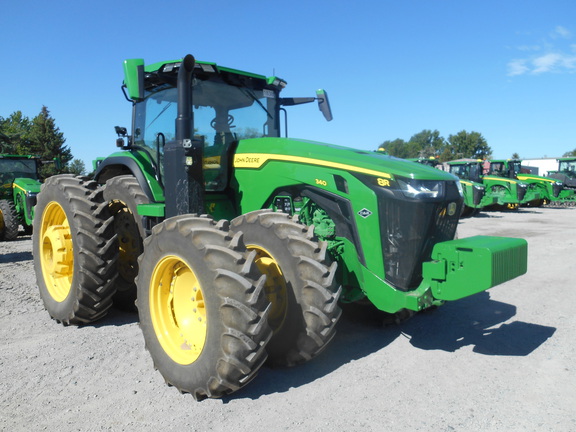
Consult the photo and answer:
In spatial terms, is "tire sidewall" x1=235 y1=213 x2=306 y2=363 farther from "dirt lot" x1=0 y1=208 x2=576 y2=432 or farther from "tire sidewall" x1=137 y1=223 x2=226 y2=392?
"tire sidewall" x1=137 y1=223 x2=226 y2=392

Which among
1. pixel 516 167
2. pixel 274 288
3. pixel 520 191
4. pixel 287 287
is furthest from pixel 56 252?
pixel 516 167

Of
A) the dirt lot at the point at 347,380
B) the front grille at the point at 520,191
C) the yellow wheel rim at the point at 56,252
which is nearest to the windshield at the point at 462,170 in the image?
the front grille at the point at 520,191

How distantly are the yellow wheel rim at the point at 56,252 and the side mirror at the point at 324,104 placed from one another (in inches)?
119

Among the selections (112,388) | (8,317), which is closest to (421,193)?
(112,388)

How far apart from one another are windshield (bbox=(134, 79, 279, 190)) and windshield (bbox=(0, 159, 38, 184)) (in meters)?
10.7

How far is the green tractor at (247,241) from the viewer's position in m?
2.93

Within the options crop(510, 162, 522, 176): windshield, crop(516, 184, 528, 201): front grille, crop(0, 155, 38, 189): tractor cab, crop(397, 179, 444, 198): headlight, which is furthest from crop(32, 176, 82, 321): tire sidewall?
crop(510, 162, 522, 176): windshield

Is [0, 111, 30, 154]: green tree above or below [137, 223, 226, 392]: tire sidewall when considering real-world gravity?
above

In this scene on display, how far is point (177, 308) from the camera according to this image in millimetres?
3463

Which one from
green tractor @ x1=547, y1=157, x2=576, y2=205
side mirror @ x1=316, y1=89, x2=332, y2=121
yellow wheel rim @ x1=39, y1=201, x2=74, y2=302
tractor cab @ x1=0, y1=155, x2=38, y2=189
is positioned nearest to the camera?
yellow wheel rim @ x1=39, y1=201, x2=74, y2=302

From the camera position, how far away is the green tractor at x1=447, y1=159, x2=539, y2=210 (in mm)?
19547

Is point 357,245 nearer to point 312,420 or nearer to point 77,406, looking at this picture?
point 312,420

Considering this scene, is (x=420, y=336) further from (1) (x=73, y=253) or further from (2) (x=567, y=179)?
(2) (x=567, y=179)

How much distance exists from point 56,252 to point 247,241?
2.43 metres
